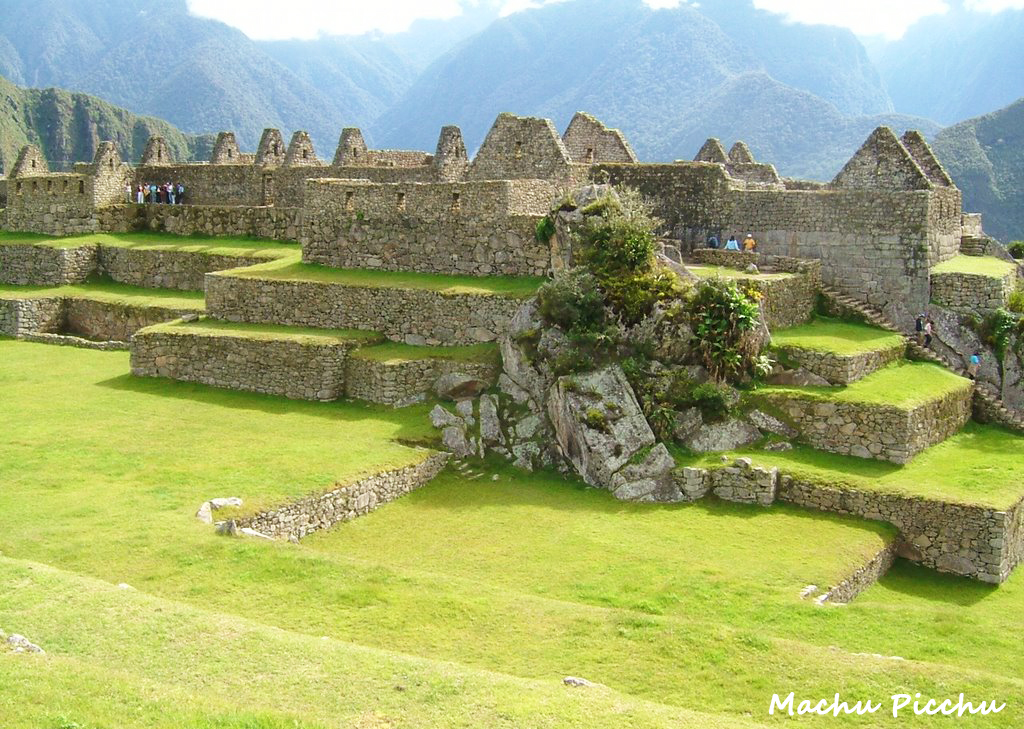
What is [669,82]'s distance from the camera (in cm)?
9531

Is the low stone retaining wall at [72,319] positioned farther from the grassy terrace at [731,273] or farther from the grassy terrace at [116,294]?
the grassy terrace at [731,273]

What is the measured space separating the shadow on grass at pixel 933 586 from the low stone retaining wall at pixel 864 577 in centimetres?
18

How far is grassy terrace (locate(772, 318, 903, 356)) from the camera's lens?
22.7 meters

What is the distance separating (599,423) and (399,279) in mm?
8258

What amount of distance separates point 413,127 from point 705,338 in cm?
10565

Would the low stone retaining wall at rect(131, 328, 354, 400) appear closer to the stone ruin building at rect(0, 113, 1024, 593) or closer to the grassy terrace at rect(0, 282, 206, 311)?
the stone ruin building at rect(0, 113, 1024, 593)

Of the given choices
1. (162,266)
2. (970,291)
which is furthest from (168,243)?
(970,291)

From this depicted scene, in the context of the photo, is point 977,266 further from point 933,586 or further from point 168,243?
point 168,243

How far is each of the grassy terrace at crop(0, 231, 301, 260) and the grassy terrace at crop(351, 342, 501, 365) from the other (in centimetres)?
750

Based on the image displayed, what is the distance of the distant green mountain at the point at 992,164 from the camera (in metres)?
65.3

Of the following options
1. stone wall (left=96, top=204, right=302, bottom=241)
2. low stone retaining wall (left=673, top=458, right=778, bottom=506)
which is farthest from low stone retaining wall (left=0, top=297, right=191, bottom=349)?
low stone retaining wall (left=673, top=458, right=778, bottom=506)

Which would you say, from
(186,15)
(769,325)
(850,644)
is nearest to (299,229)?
(769,325)

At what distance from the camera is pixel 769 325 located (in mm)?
24672

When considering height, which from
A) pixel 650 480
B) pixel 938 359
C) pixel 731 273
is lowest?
pixel 650 480
